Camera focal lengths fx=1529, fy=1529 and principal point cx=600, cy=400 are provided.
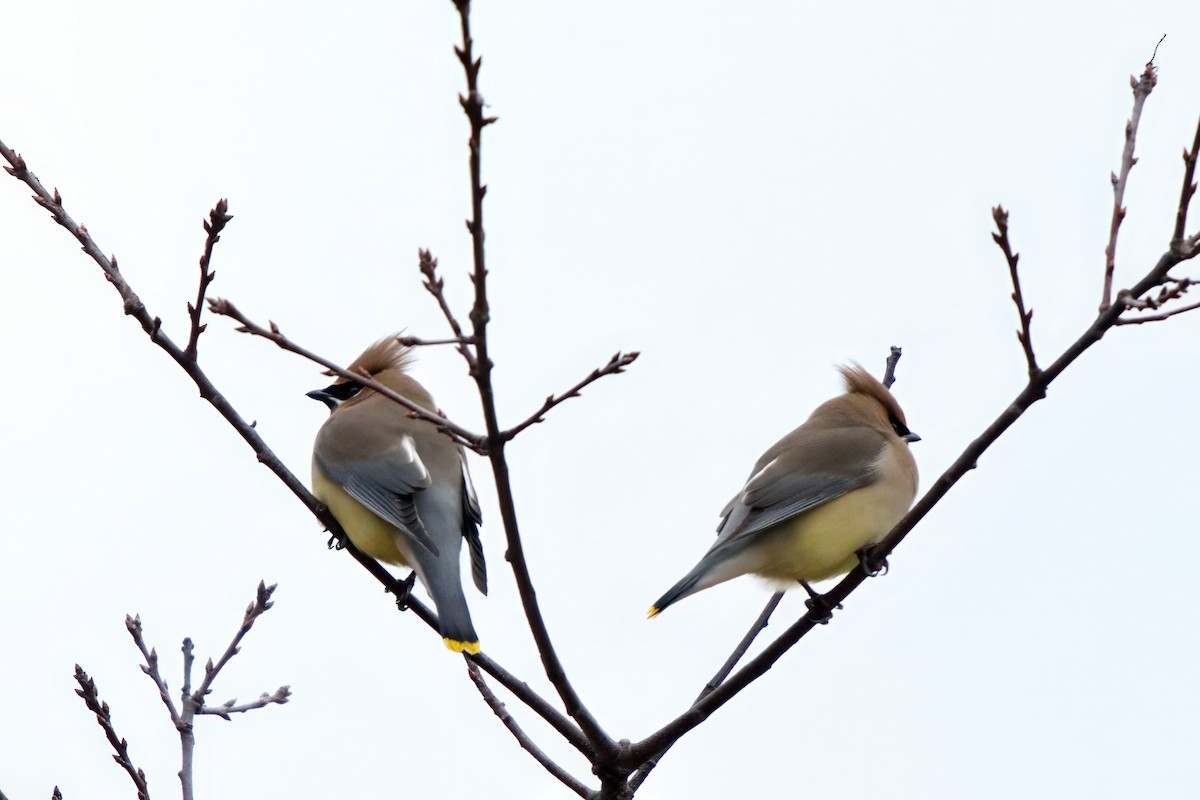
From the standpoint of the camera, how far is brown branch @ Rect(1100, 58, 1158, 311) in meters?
2.79

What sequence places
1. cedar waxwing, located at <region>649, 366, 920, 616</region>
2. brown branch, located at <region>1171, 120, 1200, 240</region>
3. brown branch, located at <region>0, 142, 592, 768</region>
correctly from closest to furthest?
brown branch, located at <region>1171, 120, 1200, 240</region>, brown branch, located at <region>0, 142, 592, 768</region>, cedar waxwing, located at <region>649, 366, 920, 616</region>

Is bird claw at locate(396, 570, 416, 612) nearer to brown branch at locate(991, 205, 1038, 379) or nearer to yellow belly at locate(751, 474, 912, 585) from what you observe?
yellow belly at locate(751, 474, 912, 585)

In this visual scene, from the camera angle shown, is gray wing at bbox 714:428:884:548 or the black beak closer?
gray wing at bbox 714:428:884:548

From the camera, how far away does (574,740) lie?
3.56m

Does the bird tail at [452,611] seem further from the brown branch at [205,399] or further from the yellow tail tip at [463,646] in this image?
the brown branch at [205,399]

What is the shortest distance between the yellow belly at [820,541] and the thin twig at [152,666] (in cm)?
185

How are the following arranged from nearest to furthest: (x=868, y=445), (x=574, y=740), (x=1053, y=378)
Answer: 1. (x=1053, y=378)
2. (x=574, y=740)
3. (x=868, y=445)

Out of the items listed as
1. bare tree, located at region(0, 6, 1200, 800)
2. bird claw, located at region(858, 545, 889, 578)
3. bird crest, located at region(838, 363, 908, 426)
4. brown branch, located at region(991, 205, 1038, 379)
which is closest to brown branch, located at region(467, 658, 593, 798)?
bare tree, located at region(0, 6, 1200, 800)

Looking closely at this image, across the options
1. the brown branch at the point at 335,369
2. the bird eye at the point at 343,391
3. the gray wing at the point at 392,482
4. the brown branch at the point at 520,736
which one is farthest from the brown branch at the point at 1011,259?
the bird eye at the point at 343,391

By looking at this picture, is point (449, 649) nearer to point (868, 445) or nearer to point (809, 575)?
point (809, 575)

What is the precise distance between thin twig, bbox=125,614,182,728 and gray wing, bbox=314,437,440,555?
0.92m

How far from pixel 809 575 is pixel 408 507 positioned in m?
1.27

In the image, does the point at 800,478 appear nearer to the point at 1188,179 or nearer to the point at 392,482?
the point at 392,482

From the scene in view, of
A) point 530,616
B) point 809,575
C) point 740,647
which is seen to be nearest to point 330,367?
point 530,616
